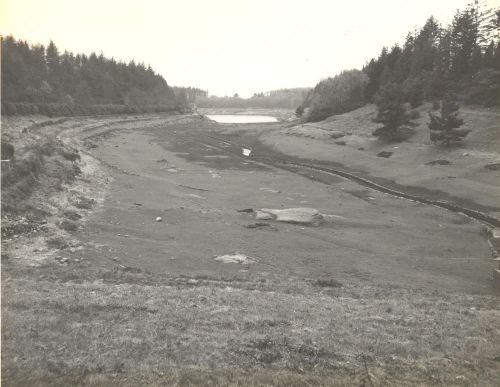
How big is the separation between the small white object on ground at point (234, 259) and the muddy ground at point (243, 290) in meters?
0.32

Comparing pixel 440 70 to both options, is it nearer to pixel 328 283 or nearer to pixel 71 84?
pixel 328 283

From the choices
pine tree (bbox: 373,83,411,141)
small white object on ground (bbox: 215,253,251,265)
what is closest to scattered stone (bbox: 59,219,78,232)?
small white object on ground (bbox: 215,253,251,265)

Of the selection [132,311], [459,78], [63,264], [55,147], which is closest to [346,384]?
[132,311]

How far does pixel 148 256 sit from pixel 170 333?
12.5 metres

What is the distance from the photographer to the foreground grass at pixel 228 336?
34.7ft

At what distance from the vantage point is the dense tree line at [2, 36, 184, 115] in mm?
100400

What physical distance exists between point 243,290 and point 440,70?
92.0m

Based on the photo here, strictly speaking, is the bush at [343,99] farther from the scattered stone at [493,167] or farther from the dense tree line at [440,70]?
the scattered stone at [493,167]

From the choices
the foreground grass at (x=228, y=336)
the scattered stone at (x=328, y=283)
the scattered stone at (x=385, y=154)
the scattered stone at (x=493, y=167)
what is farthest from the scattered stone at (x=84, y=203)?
the scattered stone at (x=385, y=154)

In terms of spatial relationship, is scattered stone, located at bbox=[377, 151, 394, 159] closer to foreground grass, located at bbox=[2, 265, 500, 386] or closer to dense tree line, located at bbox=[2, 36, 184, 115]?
foreground grass, located at bbox=[2, 265, 500, 386]

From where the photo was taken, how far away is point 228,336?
1300 centimetres

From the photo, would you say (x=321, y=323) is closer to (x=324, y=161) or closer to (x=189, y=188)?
(x=189, y=188)

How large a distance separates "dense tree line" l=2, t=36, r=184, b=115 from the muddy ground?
55.6 meters

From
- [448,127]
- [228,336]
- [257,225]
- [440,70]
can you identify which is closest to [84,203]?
[257,225]
